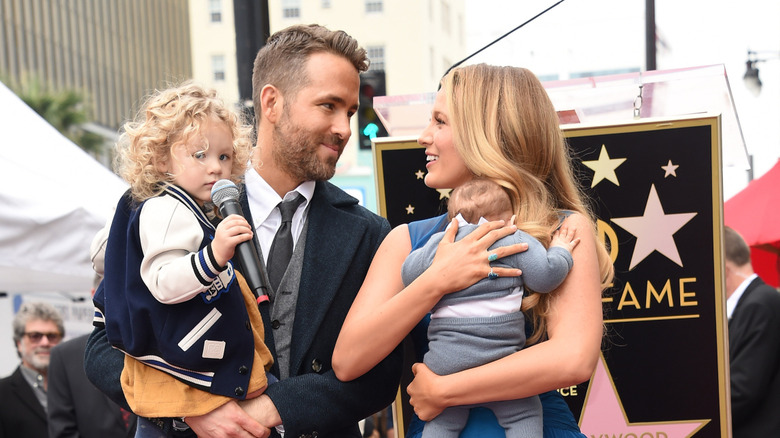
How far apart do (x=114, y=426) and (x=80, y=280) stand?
1513 mm

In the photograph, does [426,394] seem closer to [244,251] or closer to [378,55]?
[244,251]

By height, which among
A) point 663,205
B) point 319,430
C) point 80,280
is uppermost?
point 663,205

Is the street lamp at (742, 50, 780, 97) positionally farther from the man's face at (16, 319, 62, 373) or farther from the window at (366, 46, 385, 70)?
the window at (366, 46, 385, 70)

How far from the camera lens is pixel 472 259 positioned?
254 centimetres

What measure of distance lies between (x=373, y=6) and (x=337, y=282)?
159 feet

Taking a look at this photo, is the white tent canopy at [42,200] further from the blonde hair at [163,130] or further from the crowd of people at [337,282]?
the blonde hair at [163,130]

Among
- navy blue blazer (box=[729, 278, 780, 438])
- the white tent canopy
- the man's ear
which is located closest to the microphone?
the man's ear

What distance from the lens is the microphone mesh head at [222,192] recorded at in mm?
2584

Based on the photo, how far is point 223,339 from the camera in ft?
8.66

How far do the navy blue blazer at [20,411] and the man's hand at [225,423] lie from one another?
15.4 feet

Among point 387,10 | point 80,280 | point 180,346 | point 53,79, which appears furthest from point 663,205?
point 53,79

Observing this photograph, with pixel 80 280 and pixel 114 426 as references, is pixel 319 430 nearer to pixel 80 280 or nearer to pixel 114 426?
pixel 114 426

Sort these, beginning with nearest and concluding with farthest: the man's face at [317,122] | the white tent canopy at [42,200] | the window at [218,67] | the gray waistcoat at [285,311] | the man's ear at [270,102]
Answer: the gray waistcoat at [285,311], the man's face at [317,122], the man's ear at [270,102], the white tent canopy at [42,200], the window at [218,67]

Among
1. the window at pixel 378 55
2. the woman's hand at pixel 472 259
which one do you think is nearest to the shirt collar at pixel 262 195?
the woman's hand at pixel 472 259
